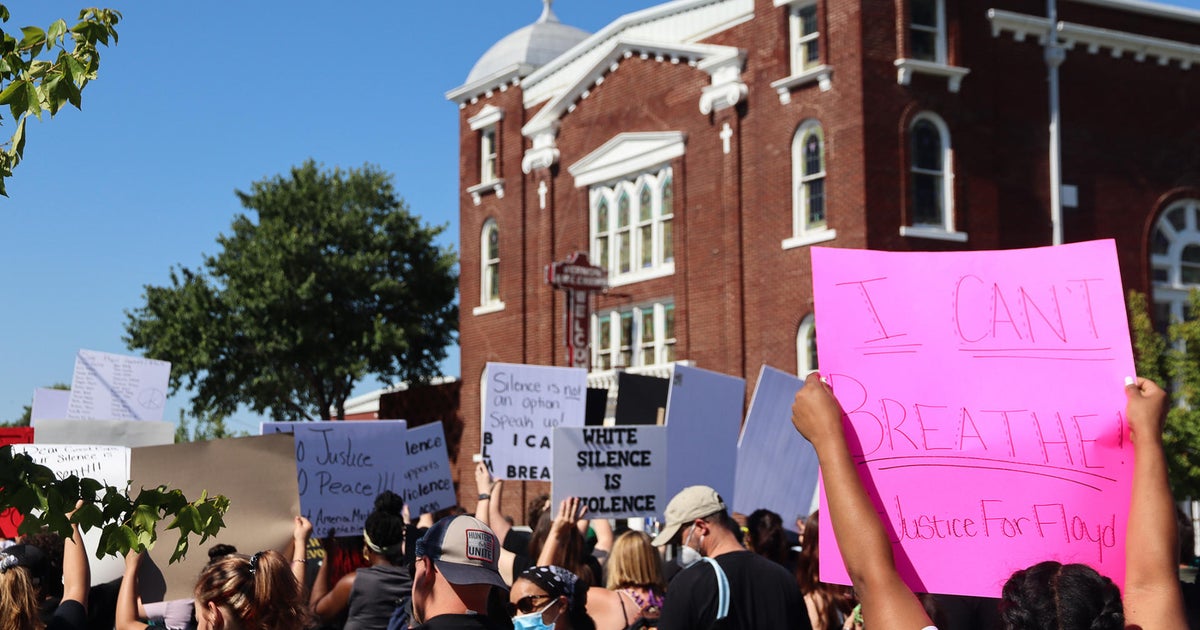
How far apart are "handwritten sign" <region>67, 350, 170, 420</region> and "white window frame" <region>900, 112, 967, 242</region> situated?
50.7ft

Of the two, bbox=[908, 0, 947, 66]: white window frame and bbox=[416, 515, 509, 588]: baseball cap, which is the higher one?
bbox=[908, 0, 947, 66]: white window frame

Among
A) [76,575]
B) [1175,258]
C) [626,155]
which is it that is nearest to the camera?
[76,575]

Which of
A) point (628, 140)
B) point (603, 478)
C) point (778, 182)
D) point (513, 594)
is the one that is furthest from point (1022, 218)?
point (513, 594)

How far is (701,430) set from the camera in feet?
34.6

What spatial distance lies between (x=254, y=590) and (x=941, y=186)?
71.5 feet

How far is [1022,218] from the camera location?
25.3 m

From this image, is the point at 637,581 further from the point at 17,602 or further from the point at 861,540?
the point at 861,540

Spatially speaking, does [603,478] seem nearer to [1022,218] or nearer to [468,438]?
[1022,218]

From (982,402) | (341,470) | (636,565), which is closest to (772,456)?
(341,470)

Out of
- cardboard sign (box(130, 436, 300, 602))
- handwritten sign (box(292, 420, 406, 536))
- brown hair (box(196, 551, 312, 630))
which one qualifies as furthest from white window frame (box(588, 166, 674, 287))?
brown hair (box(196, 551, 312, 630))

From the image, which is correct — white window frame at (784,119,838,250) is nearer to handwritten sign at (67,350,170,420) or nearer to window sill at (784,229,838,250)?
window sill at (784,229,838,250)

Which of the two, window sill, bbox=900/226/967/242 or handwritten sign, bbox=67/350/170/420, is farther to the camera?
window sill, bbox=900/226/967/242

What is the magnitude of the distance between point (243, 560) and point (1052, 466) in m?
2.64

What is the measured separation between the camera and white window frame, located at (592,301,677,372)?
2839 centimetres
